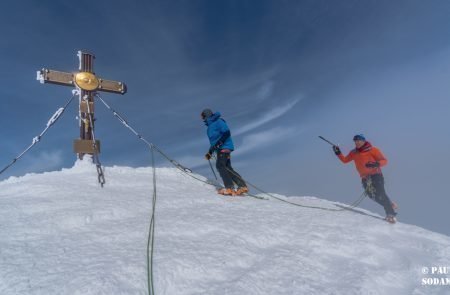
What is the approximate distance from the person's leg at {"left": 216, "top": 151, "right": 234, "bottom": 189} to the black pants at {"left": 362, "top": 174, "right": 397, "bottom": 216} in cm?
380

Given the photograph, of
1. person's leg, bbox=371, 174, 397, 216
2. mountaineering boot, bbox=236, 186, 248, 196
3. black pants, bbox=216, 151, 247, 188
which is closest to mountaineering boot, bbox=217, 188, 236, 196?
mountaineering boot, bbox=236, 186, 248, 196

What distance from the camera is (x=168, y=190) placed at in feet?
26.0

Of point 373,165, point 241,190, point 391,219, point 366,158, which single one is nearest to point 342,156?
point 366,158

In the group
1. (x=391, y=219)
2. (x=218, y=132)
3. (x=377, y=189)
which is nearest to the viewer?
(x=391, y=219)

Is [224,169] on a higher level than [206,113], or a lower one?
lower

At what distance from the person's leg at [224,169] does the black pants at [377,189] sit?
3801 mm

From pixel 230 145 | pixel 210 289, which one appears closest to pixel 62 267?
pixel 210 289

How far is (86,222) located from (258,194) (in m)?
5.31

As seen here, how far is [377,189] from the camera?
8.45 meters

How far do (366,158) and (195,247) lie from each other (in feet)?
21.0

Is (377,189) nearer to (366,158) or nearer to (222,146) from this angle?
(366,158)

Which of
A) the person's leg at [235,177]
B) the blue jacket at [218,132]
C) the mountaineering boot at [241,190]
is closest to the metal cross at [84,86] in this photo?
the blue jacket at [218,132]

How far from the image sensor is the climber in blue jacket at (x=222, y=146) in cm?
890

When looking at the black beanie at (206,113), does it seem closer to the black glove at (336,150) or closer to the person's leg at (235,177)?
the person's leg at (235,177)
